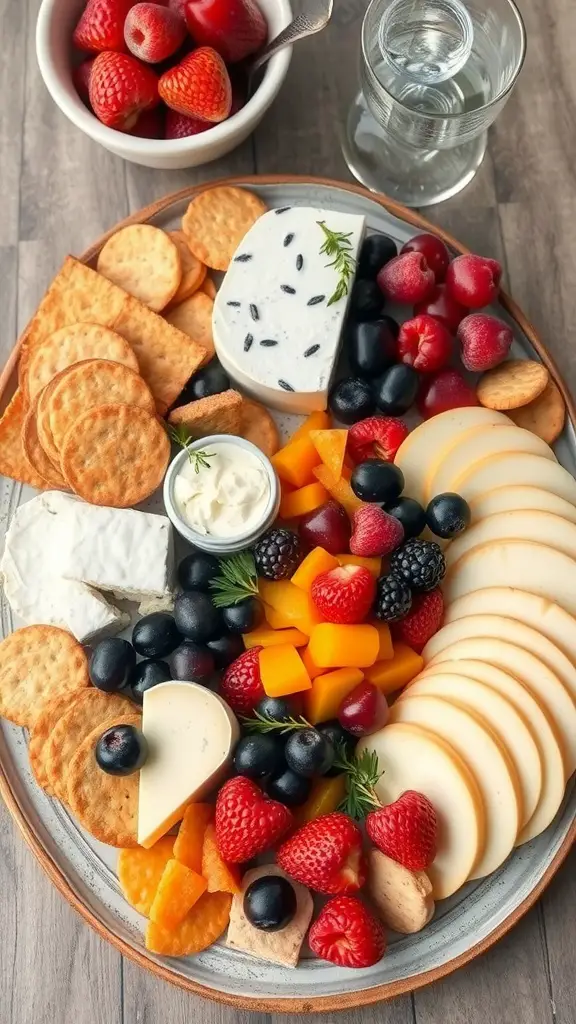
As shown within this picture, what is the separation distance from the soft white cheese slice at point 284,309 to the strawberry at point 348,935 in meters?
1.16

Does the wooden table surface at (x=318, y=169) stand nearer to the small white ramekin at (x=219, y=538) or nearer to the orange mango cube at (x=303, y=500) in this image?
the small white ramekin at (x=219, y=538)

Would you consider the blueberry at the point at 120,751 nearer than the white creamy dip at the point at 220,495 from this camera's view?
Yes

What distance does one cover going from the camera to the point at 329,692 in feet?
6.39

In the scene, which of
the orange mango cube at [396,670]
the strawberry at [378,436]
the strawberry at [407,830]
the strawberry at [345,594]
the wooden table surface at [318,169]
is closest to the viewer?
the strawberry at [407,830]

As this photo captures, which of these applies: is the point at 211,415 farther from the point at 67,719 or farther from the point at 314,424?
the point at 67,719

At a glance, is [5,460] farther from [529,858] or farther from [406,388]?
[529,858]

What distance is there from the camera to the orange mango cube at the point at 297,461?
2.13m

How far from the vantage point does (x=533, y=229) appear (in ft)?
8.09

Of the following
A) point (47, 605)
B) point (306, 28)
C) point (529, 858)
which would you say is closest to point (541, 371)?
point (306, 28)

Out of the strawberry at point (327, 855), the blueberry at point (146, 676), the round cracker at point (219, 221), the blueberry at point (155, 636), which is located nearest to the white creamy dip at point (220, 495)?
the blueberry at point (155, 636)

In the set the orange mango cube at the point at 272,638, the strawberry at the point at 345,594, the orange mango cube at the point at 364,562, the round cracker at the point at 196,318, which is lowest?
the orange mango cube at the point at 272,638

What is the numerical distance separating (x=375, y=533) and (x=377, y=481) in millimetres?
122

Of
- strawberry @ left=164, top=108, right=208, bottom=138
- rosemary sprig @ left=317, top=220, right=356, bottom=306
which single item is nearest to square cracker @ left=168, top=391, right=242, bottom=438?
rosemary sprig @ left=317, top=220, right=356, bottom=306

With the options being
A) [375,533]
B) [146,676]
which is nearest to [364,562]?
[375,533]
